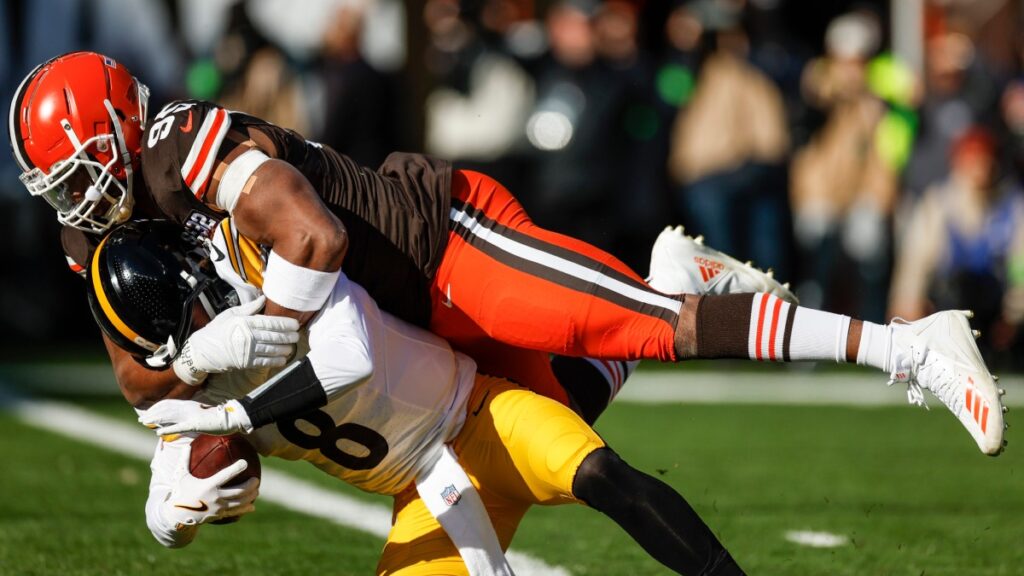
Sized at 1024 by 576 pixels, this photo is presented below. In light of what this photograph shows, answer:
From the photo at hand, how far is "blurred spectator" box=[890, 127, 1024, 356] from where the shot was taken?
945 cm

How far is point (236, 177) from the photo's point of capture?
3459 mm

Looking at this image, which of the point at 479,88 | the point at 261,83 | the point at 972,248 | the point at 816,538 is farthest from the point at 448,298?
the point at 261,83

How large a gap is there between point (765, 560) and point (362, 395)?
1.61 meters

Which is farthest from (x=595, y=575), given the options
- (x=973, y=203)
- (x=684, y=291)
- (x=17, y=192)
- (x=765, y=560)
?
(x=17, y=192)

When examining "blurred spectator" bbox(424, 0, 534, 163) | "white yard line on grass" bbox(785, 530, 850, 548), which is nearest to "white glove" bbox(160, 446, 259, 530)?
"white yard line on grass" bbox(785, 530, 850, 548)

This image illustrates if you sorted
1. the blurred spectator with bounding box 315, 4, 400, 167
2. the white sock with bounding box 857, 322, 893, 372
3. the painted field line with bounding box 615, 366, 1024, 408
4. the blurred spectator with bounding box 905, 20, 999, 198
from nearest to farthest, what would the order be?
the white sock with bounding box 857, 322, 893, 372
the painted field line with bounding box 615, 366, 1024, 408
the blurred spectator with bounding box 315, 4, 400, 167
the blurred spectator with bounding box 905, 20, 999, 198

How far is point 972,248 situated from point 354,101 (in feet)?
13.6

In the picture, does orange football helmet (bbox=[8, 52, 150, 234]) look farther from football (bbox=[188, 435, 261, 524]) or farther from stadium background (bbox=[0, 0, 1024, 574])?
stadium background (bbox=[0, 0, 1024, 574])

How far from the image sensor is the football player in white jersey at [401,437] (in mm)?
3328

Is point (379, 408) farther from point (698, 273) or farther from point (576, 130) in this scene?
point (576, 130)

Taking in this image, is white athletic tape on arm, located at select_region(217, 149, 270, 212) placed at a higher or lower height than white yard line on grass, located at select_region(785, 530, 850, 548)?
higher

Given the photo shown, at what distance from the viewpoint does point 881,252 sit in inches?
404

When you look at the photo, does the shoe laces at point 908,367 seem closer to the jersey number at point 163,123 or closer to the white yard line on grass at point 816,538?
the white yard line on grass at point 816,538

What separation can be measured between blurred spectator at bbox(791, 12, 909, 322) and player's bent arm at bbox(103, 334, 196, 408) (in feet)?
23.3
